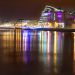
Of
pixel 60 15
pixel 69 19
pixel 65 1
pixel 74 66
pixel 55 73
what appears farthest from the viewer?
pixel 60 15

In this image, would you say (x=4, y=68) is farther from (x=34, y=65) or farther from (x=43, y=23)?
(x=43, y=23)

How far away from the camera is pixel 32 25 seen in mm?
88250

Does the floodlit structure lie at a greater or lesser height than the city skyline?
greater

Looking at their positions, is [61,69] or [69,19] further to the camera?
[69,19]

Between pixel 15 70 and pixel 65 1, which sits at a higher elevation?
pixel 65 1

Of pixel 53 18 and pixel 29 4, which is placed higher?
pixel 53 18

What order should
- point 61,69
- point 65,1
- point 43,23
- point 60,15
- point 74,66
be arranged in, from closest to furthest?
point 61,69, point 74,66, point 65,1, point 60,15, point 43,23

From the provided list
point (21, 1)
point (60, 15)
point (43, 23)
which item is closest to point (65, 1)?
point (21, 1)

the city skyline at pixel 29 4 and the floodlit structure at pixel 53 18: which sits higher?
the floodlit structure at pixel 53 18

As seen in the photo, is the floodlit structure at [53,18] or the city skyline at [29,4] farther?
the floodlit structure at [53,18]

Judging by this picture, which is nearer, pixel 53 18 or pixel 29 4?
pixel 29 4

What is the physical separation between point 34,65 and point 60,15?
80.9 m

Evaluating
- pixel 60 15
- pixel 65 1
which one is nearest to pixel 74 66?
pixel 65 1

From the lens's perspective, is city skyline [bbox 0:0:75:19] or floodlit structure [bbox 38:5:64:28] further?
floodlit structure [bbox 38:5:64:28]
